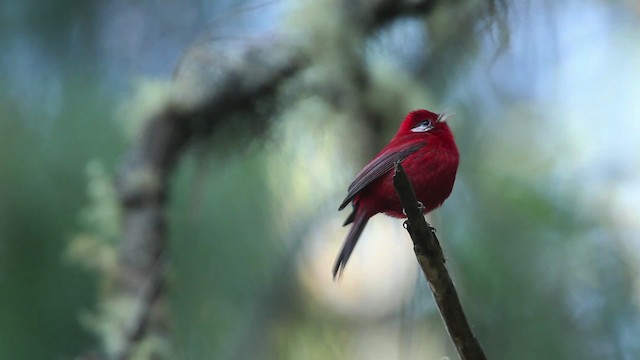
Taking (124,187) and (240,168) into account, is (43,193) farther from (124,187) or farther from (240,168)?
(240,168)

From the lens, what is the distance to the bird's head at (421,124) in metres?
1.60

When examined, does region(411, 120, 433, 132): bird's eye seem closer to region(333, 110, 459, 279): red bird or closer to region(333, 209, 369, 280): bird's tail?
region(333, 110, 459, 279): red bird

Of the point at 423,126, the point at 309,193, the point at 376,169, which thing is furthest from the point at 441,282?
the point at 309,193

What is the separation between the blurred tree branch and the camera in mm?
2141

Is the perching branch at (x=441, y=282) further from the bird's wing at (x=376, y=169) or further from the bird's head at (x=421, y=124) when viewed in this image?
the bird's head at (x=421, y=124)

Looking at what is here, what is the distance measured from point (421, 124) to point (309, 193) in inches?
23.3

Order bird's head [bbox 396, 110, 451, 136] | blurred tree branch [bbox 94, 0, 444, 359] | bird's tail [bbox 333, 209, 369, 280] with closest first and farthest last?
bird's tail [bbox 333, 209, 369, 280] < bird's head [bbox 396, 110, 451, 136] < blurred tree branch [bbox 94, 0, 444, 359]

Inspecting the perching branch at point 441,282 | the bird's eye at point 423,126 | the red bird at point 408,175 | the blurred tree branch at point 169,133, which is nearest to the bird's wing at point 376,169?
the red bird at point 408,175

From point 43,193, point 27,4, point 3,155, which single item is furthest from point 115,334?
point 27,4

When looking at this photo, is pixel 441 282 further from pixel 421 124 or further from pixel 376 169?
pixel 421 124

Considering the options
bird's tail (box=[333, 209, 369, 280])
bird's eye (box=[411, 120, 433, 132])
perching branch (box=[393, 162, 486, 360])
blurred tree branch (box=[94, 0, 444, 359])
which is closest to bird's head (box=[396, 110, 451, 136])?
bird's eye (box=[411, 120, 433, 132])

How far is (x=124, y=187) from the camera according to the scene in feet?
7.41

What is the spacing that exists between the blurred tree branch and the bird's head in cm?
63

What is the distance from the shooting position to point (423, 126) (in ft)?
5.31
